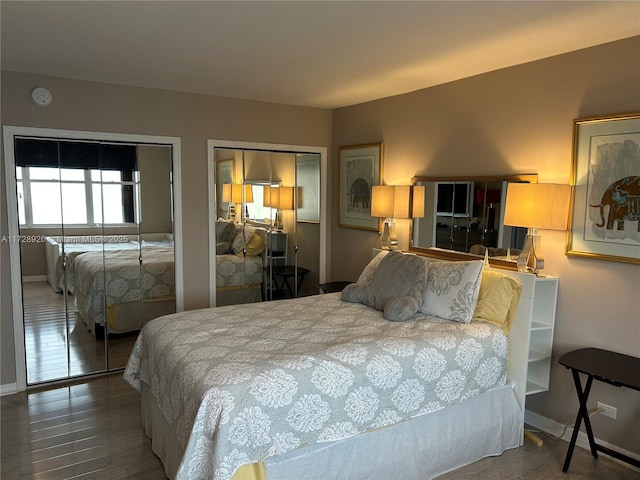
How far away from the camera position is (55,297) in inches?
152

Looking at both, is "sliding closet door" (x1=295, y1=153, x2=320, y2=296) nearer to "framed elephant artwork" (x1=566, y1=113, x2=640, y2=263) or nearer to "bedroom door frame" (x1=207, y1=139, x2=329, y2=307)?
"bedroom door frame" (x1=207, y1=139, x2=329, y2=307)

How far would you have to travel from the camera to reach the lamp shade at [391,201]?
4.00 m

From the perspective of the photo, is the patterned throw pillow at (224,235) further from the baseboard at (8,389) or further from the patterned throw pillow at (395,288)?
the baseboard at (8,389)

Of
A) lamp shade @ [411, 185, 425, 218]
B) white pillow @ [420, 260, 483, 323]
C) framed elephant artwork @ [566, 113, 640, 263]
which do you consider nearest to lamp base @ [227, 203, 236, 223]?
lamp shade @ [411, 185, 425, 218]

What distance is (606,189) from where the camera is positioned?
2.77m

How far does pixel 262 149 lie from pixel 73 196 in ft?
5.79

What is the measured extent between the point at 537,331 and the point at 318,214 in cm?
264

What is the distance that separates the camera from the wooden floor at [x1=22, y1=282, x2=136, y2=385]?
3.79 meters

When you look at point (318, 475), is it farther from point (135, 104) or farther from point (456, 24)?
point (135, 104)

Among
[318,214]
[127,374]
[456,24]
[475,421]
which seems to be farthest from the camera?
[318,214]

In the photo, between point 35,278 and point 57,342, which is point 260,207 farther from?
point 57,342

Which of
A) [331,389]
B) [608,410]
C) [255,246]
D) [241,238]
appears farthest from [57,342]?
[608,410]

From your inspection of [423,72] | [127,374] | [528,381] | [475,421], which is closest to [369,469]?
[475,421]

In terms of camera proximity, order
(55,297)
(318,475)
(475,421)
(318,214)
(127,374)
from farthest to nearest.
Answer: (318,214), (55,297), (127,374), (475,421), (318,475)
